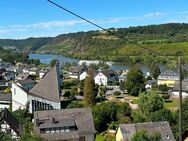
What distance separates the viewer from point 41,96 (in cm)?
3294

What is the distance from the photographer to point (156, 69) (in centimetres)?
6062

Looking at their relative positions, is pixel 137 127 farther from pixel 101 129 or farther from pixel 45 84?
pixel 45 84

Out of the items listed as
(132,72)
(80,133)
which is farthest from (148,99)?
(132,72)

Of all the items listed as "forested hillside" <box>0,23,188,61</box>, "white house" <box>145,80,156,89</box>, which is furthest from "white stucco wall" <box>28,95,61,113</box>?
"forested hillside" <box>0,23,188,61</box>

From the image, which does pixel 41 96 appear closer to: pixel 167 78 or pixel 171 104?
pixel 171 104

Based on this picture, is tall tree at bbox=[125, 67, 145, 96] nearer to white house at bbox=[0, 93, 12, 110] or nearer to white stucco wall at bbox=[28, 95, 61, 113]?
white stucco wall at bbox=[28, 95, 61, 113]

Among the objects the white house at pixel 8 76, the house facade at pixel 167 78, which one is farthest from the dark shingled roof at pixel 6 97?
the white house at pixel 8 76

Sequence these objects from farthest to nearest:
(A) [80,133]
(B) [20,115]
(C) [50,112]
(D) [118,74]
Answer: (D) [118,74], (B) [20,115], (C) [50,112], (A) [80,133]

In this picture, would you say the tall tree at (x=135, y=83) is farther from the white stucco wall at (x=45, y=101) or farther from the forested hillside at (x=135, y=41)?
the forested hillside at (x=135, y=41)

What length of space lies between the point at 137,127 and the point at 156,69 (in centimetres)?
3983

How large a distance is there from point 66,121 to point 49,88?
505 inches

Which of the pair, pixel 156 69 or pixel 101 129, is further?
pixel 156 69

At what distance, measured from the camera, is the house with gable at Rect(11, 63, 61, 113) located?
32469 mm

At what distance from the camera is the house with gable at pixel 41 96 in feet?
107
